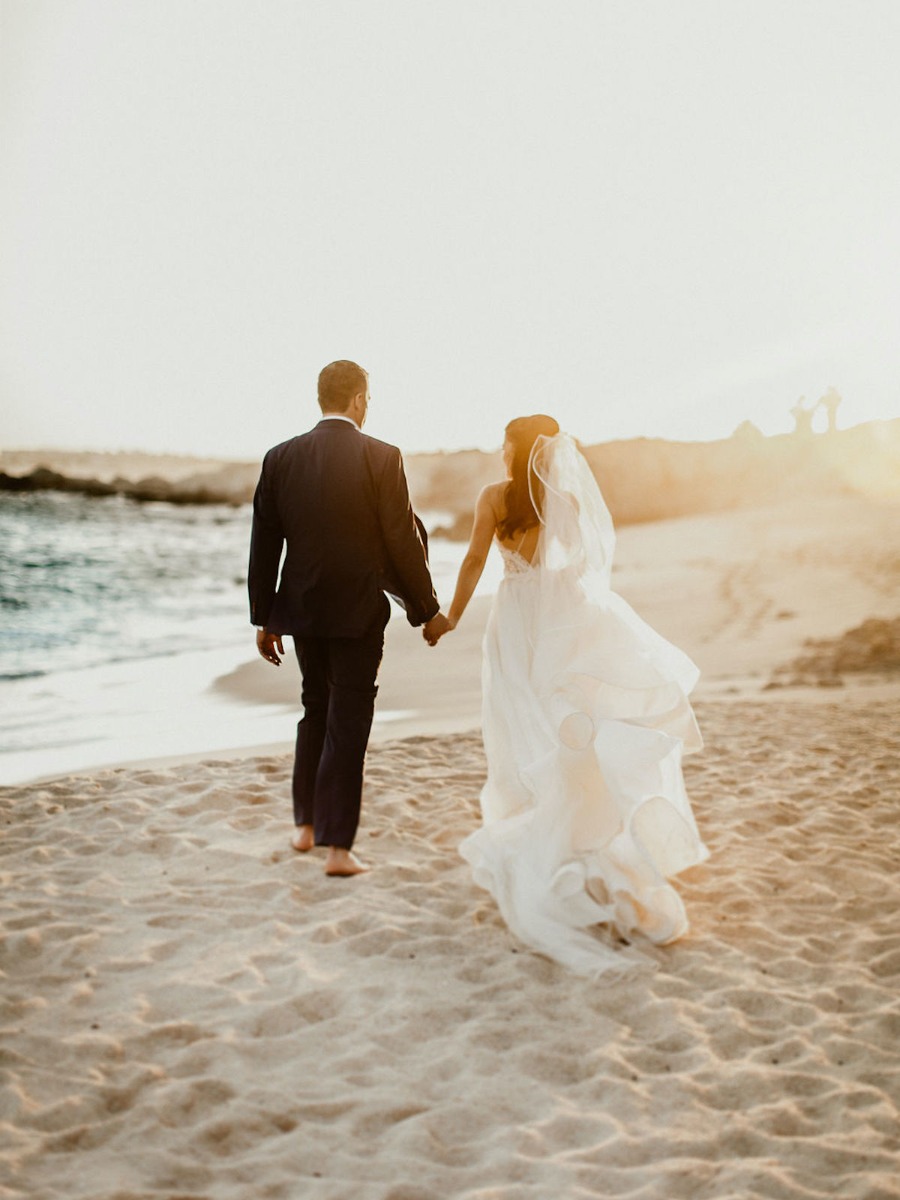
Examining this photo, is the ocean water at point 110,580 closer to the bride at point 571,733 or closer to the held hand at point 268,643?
the held hand at point 268,643

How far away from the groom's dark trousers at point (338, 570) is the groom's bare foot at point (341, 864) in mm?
44

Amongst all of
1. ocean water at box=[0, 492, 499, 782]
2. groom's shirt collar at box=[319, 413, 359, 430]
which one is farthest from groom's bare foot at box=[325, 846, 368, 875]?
ocean water at box=[0, 492, 499, 782]

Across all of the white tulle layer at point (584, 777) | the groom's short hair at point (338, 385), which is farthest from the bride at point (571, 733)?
the groom's short hair at point (338, 385)

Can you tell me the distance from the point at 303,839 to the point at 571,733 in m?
1.59

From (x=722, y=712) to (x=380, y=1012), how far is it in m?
5.77

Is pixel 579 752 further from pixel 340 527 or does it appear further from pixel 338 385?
pixel 338 385

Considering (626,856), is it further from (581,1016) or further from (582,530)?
(582,530)

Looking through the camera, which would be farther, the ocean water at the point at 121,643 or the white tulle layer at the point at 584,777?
the ocean water at the point at 121,643

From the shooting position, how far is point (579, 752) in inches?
160

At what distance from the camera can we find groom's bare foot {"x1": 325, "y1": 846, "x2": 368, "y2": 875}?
4.64 meters

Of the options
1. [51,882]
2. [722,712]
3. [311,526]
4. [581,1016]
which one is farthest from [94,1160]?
[722,712]

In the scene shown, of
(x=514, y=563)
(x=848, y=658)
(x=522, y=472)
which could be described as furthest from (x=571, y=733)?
(x=848, y=658)

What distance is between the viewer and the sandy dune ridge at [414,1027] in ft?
8.65

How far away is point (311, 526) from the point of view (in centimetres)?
452
